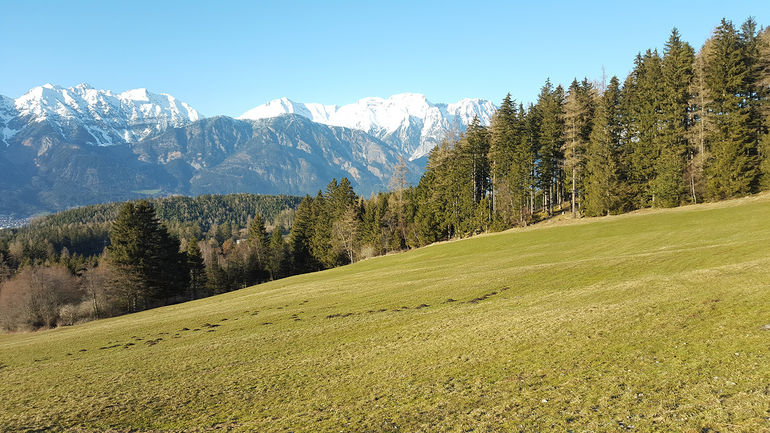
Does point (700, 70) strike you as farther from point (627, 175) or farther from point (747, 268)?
point (747, 268)

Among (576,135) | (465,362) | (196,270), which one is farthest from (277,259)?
(465,362)

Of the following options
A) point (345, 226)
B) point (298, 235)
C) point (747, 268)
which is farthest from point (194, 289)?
point (747, 268)

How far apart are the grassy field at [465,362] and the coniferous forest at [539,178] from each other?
126ft

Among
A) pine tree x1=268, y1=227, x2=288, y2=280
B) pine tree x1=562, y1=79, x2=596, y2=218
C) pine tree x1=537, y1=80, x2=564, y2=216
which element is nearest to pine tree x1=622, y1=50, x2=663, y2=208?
pine tree x1=562, y1=79, x2=596, y2=218

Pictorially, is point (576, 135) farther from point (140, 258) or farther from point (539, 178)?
point (140, 258)

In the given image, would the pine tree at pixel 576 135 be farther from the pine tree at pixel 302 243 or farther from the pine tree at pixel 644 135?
the pine tree at pixel 302 243

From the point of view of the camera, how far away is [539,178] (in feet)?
245

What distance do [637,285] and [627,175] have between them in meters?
52.3

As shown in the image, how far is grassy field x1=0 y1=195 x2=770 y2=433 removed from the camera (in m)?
8.37

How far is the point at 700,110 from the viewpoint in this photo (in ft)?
186

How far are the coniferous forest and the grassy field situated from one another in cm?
3842

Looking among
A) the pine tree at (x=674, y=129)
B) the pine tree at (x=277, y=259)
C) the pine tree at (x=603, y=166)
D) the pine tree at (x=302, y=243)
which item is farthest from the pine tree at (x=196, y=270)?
the pine tree at (x=674, y=129)

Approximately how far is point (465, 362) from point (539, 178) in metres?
68.6

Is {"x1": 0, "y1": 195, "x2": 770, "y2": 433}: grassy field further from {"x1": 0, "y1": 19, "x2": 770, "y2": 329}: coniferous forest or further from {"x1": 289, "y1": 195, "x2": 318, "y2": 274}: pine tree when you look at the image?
{"x1": 289, "y1": 195, "x2": 318, "y2": 274}: pine tree
